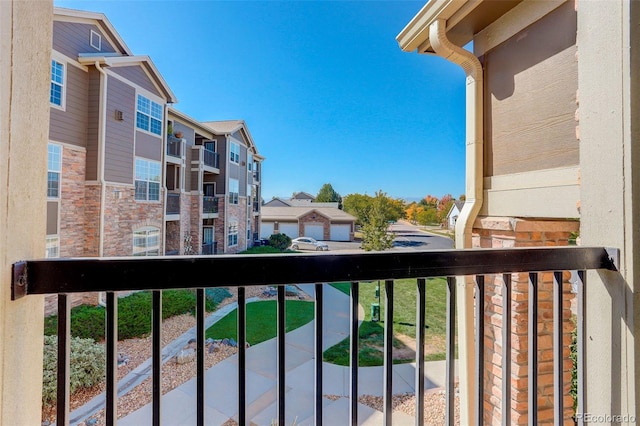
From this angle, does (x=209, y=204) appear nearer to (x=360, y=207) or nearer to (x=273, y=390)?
(x=360, y=207)

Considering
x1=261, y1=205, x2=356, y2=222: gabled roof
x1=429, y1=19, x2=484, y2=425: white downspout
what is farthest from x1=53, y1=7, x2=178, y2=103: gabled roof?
x1=429, y1=19, x2=484, y2=425: white downspout

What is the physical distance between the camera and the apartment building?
527 centimetres

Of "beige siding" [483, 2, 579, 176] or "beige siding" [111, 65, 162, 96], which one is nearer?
"beige siding" [483, 2, 579, 176]

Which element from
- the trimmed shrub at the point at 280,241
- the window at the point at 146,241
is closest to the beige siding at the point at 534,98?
the trimmed shrub at the point at 280,241

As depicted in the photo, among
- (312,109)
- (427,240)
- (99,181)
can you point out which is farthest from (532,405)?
(99,181)

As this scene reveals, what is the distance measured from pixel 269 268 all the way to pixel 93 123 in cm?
700

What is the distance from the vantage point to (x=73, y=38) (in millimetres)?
5211

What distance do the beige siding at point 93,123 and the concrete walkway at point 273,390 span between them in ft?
15.1

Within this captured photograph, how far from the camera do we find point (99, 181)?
5.98 m

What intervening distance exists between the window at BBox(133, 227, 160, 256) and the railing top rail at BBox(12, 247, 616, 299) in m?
7.01

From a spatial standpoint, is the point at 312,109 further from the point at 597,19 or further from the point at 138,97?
the point at 138,97

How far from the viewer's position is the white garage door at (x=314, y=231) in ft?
20.4

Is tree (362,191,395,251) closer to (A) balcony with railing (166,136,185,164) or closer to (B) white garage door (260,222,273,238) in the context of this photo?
(B) white garage door (260,222,273,238)

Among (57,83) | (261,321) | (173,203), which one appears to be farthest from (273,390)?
(173,203)
